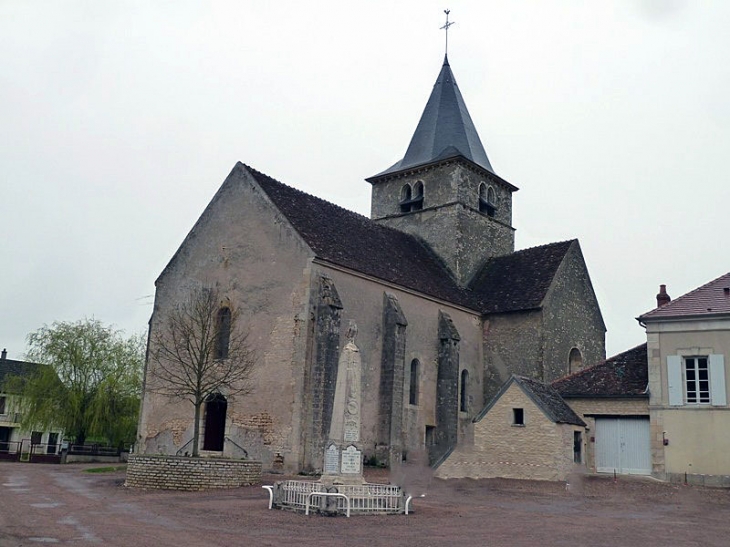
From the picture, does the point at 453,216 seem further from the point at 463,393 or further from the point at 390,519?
the point at 390,519

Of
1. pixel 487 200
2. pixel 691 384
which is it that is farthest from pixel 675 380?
pixel 487 200

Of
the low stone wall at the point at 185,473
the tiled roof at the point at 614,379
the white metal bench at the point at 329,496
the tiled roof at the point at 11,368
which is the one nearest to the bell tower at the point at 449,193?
the tiled roof at the point at 614,379

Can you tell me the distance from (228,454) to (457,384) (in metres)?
8.45

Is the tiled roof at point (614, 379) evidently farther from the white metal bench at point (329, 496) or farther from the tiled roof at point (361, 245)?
the white metal bench at point (329, 496)

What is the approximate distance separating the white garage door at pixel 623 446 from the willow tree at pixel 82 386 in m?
21.2

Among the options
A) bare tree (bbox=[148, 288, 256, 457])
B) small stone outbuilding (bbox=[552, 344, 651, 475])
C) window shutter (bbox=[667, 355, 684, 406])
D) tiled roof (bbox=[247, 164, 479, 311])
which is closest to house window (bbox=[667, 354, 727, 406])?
window shutter (bbox=[667, 355, 684, 406])

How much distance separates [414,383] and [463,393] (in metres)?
2.98

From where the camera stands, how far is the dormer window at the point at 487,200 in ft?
106

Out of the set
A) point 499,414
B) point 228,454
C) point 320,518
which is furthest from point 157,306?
point 320,518

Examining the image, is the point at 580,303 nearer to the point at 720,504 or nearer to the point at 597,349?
the point at 597,349

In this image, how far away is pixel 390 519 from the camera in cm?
1196

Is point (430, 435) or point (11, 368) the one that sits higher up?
point (11, 368)

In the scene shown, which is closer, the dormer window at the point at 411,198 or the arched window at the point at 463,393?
the arched window at the point at 463,393

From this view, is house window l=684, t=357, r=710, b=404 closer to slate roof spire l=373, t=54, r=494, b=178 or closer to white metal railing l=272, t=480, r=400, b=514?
white metal railing l=272, t=480, r=400, b=514
